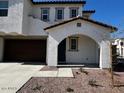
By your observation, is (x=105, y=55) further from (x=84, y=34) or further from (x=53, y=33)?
(x=53, y=33)

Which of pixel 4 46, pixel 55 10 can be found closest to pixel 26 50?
pixel 4 46

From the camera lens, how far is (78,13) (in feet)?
70.3

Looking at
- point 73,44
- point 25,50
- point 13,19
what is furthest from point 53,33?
point 25,50

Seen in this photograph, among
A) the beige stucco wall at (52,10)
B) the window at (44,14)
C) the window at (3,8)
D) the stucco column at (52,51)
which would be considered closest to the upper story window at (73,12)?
the beige stucco wall at (52,10)

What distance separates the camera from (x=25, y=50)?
2386 centimetres

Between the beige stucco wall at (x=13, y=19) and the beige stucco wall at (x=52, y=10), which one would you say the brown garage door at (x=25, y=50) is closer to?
the beige stucco wall at (x=52, y=10)

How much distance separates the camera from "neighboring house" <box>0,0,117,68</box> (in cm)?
1580

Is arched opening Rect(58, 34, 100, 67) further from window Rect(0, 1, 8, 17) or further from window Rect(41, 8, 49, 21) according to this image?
window Rect(0, 1, 8, 17)

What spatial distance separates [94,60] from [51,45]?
6.29 metres

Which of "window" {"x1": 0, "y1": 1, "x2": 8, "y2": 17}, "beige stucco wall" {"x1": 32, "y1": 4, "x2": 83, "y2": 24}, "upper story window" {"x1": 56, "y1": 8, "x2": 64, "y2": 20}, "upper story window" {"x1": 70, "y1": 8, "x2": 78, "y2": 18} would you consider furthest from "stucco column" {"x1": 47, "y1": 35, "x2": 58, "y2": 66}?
"upper story window" {"x1": 70, "y1": 8, "x2": 78, "y2": 18}

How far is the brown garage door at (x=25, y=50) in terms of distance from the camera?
77.5 ft

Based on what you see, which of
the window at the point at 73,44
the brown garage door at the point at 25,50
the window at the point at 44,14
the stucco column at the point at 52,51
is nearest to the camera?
the stucco column at the point at 52,51

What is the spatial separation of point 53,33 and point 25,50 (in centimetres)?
900

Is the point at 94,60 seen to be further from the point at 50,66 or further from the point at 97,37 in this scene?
the point at 50,66
